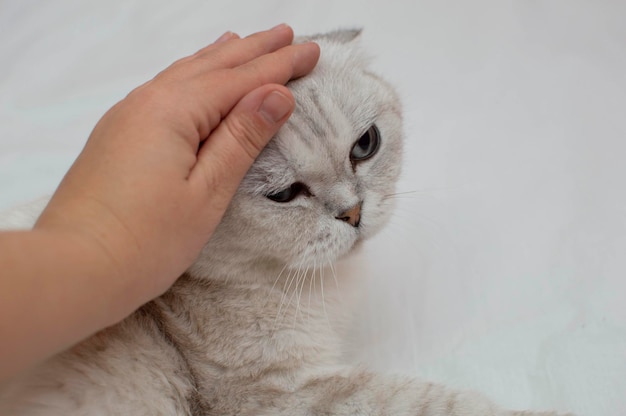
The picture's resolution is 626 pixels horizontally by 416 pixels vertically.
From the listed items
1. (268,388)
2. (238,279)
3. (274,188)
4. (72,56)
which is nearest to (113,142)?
(274,188)

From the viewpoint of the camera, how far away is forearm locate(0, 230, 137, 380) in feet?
3.18

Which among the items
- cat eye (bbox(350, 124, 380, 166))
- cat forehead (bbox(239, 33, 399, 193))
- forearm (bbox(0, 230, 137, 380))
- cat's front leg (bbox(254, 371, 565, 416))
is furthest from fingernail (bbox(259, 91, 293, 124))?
cat's front leg (bbox(254, 371, 565, 416))

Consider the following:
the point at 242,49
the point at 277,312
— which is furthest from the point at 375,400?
the point at 242,49

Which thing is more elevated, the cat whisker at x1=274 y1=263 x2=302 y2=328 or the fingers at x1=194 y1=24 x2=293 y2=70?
the fingers at x1=194 y1=24 x2=293 y2=70

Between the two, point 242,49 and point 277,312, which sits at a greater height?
point 242,49

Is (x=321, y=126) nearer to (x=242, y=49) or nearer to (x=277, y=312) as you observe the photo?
(x=242, y=49)

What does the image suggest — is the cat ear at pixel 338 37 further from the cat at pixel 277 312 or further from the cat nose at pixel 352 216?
the cat nose at pixel 352 216

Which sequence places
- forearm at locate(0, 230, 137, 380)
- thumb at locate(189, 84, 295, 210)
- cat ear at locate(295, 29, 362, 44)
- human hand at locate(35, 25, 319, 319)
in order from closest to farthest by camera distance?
forearm at locate(0, 230, 137, 380)
human hand at locate(35, 25, 319, 319)
thumb at locate(189, 84, 295, 210)
cat ear at locate(295, 29, 362, 44)

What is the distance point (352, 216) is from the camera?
59.8 inches

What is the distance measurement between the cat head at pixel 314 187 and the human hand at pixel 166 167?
0.29 ft

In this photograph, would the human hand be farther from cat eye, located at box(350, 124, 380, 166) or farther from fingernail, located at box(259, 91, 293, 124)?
cat eye, located at box(350, 124, 380, 166)

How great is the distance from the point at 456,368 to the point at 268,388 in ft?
1.93

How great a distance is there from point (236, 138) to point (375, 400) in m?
0.70

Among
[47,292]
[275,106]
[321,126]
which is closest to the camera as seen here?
[47,292]
